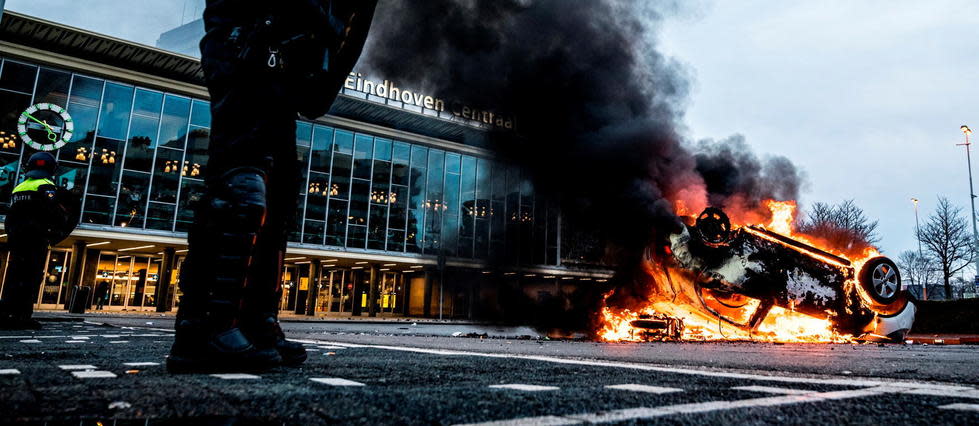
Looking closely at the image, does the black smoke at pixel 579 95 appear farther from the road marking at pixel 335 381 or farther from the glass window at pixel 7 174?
the glass window at pixel 7 174

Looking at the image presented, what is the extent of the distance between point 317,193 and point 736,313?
23643 mm

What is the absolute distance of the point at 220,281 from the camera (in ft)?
7.39

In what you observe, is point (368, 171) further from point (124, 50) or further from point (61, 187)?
point (61, 187)

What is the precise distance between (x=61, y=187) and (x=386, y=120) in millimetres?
26243

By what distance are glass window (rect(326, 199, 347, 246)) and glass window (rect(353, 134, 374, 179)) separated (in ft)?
6.60

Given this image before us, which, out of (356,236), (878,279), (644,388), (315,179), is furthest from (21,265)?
(356,236)

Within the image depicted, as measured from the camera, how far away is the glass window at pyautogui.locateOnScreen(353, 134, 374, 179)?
32062 millimetres

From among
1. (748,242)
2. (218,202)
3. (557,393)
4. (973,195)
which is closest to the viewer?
(557,393)

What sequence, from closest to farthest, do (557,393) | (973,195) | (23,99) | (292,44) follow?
(557,393)
(292,44)
(23,99)
(973,195)

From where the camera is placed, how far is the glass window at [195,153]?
2750cm

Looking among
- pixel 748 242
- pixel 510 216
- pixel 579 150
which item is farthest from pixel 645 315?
pixel 510 216

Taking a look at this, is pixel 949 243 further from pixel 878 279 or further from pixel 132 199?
pixel 132 199

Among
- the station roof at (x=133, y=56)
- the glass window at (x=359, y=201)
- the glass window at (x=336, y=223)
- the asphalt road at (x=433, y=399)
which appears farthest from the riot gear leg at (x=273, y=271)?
the glass window at (x=359, y=201)

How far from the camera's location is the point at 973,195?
29.1 m
